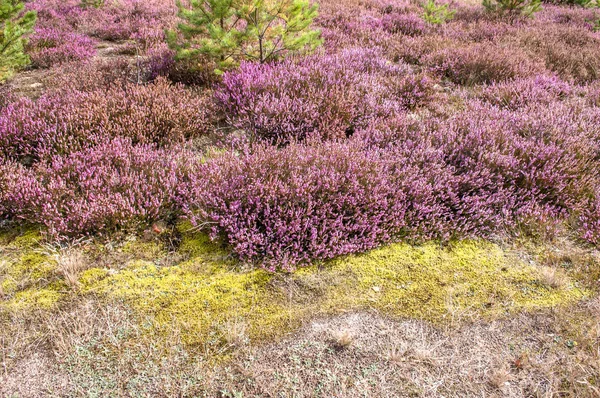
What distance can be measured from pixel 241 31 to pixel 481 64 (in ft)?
13.7

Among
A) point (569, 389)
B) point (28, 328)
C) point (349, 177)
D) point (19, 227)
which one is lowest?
point (569, 389)

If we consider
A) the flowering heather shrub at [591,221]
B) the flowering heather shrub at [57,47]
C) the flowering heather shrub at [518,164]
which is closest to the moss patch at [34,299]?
the flowering heather shrub at [518,164]

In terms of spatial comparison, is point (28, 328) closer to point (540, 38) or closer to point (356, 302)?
point (356, 302)

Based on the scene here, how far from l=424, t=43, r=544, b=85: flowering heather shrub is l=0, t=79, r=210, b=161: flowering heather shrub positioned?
441cm

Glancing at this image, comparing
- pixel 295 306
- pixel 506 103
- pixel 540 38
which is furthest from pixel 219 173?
pixel 540 38

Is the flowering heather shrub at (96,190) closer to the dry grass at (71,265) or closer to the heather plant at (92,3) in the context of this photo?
the dry grass at (71,265)

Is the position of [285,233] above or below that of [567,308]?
above

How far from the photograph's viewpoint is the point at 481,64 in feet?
21.1

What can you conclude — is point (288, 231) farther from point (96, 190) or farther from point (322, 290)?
point (96, 190)

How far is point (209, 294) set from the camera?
2.72m

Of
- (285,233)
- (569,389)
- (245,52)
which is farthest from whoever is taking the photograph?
(245,52)

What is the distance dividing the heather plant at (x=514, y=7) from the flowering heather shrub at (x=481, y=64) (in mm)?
3981

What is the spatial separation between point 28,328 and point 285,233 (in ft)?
6.23

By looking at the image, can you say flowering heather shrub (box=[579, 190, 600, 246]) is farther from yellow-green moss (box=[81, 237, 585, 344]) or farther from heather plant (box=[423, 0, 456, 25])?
heather plant (box=[423, 0, 456, 25])
